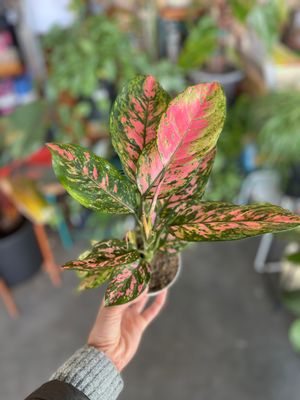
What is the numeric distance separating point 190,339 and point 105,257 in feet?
4.28

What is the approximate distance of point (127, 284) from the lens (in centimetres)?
48

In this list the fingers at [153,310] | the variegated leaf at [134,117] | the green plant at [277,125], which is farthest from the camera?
the green plant at [277,125]

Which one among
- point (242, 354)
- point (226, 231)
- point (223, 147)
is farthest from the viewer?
point (223, 147)

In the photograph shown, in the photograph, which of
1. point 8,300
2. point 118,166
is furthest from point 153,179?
point 8,300

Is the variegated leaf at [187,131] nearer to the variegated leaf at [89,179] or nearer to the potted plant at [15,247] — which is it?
the variegated leaf at [89,179]

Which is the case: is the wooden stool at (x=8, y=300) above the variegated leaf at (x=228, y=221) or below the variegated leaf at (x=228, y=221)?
below

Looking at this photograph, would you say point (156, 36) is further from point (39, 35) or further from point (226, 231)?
point (226, 231)

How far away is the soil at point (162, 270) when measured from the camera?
2.29 ft

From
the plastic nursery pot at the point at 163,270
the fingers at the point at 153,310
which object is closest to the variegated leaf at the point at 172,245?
the plastic nursery pot at the point at 163,270

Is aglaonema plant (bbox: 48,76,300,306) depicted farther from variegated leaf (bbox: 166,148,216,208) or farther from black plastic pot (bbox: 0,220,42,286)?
black plastic pot (bbox: 0,220,42,286)

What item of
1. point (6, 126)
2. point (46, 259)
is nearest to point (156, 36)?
point (6, 126)

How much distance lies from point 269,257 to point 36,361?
4.50 feet

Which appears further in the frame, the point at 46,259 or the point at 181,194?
the point at 46,259

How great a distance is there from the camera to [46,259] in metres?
1.82
